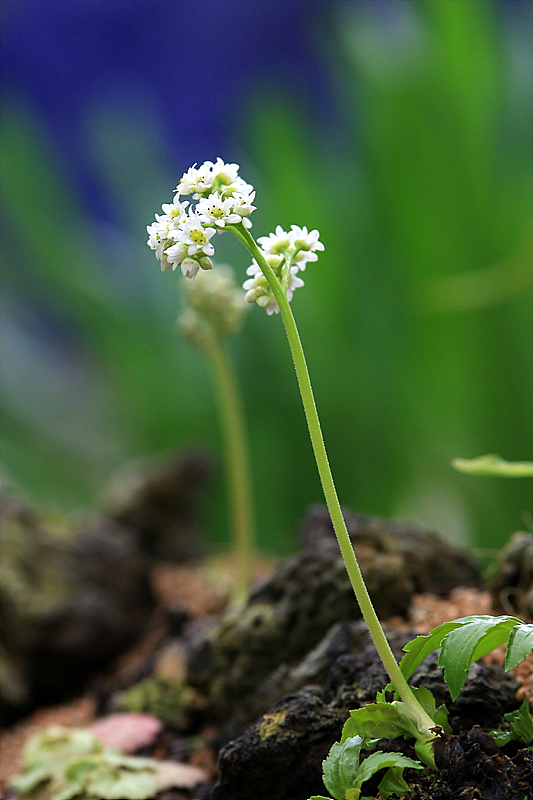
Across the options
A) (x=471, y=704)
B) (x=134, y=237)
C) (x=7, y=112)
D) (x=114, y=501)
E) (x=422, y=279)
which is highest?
(x=7, y=112)

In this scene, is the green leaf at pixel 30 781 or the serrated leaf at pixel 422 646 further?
the green leaf at pixel 30 781

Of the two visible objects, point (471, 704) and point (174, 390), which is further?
point (174, 390)

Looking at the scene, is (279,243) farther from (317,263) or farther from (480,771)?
(317,263)

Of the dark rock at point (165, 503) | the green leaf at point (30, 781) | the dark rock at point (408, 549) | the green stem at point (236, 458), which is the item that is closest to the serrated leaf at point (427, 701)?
the dark rock at point (408, 549)

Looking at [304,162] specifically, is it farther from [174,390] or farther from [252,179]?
[174,390]

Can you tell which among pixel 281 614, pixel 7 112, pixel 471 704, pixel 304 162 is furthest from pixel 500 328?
pixel 7 112

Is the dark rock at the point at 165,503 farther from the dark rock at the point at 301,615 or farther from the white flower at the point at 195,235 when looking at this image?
the white flower at the point at 195,235
